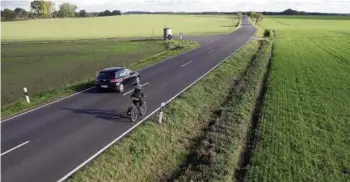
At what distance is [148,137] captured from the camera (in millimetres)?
14562

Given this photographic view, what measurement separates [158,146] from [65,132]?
3974mm

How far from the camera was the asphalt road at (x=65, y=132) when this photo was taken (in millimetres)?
11422

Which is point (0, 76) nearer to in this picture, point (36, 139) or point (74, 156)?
point (36, 139)

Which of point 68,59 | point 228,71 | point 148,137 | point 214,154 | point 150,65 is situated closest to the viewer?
point 214,154

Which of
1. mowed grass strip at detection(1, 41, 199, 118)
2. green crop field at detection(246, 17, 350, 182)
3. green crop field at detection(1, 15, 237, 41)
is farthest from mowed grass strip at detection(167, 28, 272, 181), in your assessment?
green crop field at detection(1, 15, 237, 41)

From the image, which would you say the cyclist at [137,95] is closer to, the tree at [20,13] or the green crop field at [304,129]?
the green crop field at [304,129]

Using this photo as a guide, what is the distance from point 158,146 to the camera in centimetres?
1441

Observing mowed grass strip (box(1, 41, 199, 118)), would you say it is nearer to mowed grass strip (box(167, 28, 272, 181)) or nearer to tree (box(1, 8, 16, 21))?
mowed grass strip (box(167, 28, 272, 181))

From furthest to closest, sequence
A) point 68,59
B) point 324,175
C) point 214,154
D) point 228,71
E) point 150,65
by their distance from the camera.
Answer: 1. point 68,59
2. point 150,65
3. point 228,71
4. point 214,154
5. point 324,175

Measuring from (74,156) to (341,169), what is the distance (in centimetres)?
958

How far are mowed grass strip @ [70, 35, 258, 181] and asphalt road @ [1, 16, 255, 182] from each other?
620 mm

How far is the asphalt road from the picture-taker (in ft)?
37.5

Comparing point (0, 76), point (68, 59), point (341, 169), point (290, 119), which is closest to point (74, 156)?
point (341, 169)

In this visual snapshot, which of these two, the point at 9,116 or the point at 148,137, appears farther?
the point at 9,116
